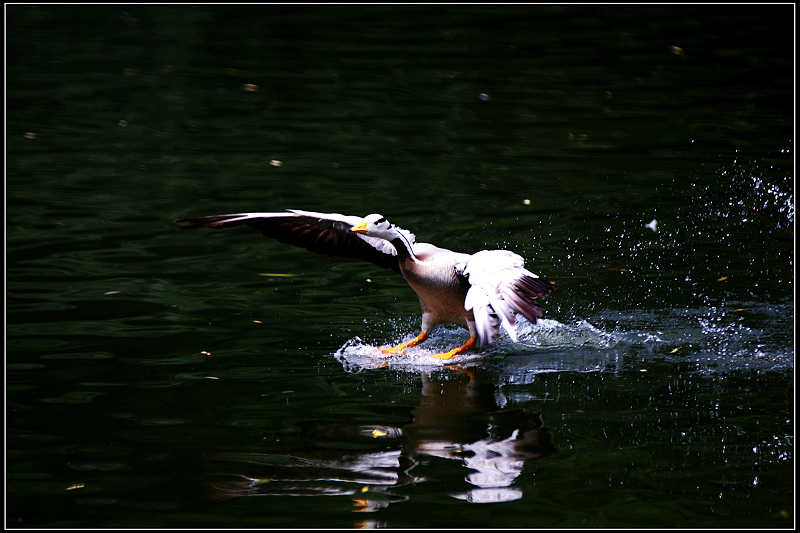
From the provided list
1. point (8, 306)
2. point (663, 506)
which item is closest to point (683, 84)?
point (8, 306)

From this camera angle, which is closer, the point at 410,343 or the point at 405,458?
the point at 405,458

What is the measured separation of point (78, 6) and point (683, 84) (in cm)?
1362

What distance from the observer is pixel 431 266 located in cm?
693

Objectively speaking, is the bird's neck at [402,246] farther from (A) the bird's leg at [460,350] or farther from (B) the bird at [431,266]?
(A) the bird's leg at [460,350]

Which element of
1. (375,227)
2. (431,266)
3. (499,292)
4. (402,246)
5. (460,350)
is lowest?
(460,350)

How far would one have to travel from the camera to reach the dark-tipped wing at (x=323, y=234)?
696 centimetres

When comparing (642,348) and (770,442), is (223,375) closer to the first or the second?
(642,348)

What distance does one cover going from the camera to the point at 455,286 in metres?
6.86

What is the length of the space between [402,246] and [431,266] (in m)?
0.22

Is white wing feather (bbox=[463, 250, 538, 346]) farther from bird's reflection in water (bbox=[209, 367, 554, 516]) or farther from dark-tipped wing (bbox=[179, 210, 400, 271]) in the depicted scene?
dark-tipped wing (bbox=[179, 210, 400, 271])

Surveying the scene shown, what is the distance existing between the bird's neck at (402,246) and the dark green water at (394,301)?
671 millimetres

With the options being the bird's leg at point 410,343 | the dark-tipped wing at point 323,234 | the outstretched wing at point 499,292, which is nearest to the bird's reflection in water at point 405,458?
the outstretched wing at point 499,292

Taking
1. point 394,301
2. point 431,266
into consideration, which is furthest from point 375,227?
point 394,301

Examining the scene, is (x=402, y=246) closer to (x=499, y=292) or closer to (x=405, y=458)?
(x=499, y=292)
